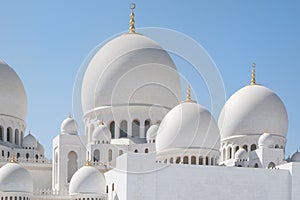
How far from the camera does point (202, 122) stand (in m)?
31.5

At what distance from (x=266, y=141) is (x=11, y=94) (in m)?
14.2

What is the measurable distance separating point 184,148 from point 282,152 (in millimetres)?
6420

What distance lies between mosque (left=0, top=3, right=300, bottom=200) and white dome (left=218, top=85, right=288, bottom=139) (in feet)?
0.18

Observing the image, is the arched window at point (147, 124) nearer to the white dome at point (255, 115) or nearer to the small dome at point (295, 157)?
the white dome at point (255, 115)

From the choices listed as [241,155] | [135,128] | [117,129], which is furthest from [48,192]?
[241,155]

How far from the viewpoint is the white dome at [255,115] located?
125 feet

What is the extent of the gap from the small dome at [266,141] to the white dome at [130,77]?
5245 mm

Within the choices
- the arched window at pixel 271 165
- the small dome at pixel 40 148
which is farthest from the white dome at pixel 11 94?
the arched window at pixel 271 165

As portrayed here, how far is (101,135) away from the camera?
3500 centimetres

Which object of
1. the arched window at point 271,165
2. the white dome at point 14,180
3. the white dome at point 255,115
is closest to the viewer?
the white dome at point 14,180

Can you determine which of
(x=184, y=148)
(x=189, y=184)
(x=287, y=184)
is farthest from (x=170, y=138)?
(x=287, y=184)

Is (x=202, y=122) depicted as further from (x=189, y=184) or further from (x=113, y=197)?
(x=113, y=197)

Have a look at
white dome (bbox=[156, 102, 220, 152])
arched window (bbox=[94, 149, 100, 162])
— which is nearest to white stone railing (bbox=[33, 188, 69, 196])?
arched window (bbox=[94, 149, 100, 162])

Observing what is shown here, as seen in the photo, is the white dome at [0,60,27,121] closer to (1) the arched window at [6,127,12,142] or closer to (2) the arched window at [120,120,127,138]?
(1) the arched window at [6,127,12,142]
